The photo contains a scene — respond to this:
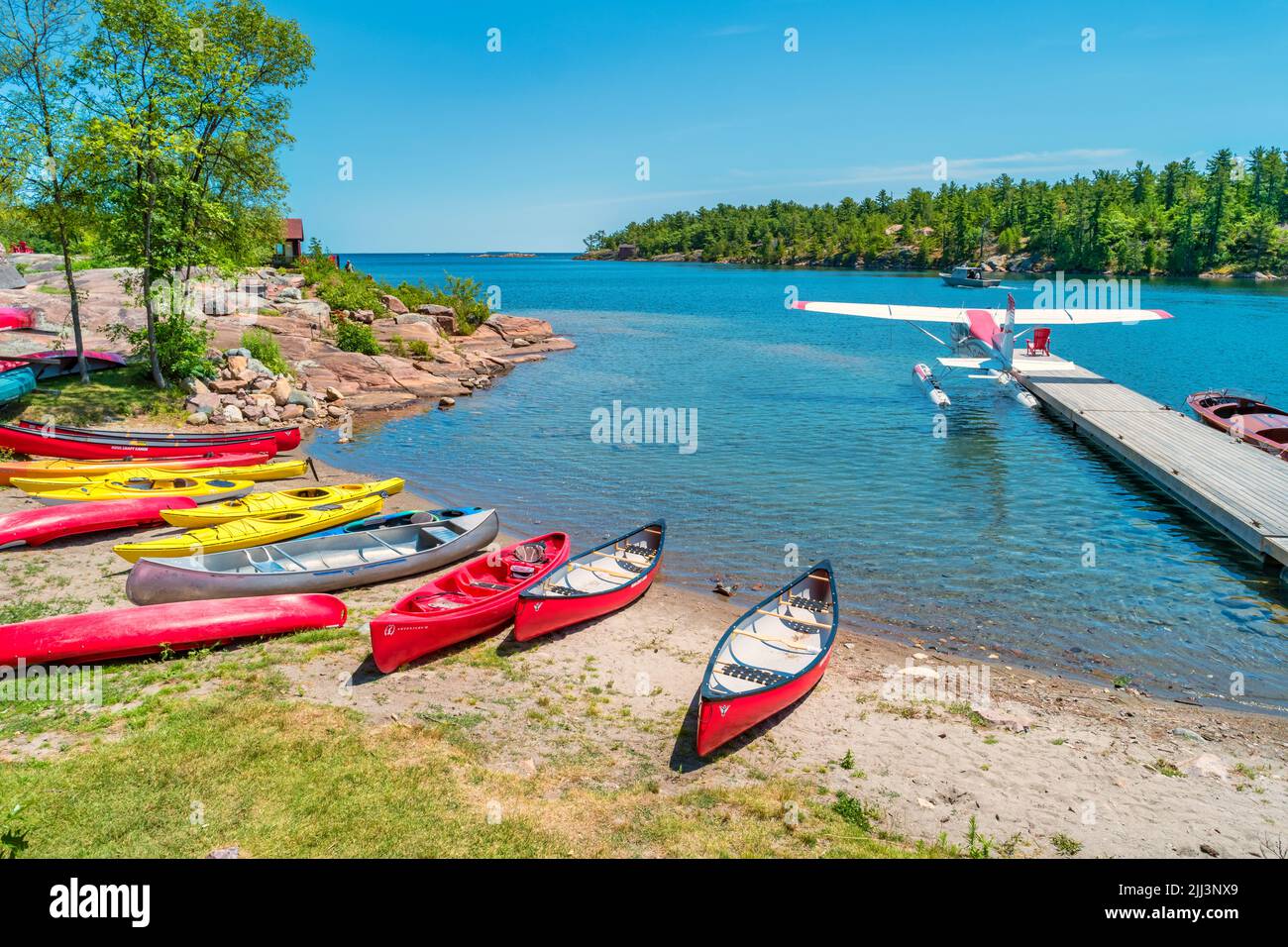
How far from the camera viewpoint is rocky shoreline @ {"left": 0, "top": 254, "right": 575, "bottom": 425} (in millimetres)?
32750

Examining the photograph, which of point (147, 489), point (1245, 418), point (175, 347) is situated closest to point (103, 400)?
point (175, 347)

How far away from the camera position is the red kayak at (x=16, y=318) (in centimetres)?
3428

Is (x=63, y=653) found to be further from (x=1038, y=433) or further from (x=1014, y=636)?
(x=1038, y=433)

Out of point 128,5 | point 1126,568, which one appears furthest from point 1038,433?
point 128,5

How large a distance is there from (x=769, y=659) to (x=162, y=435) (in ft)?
70.4

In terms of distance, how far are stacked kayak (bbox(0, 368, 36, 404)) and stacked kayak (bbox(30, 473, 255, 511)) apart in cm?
692

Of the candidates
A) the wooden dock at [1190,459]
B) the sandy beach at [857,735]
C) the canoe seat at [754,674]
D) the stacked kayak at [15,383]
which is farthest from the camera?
the stacked kayak at [15,383]

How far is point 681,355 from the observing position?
194 ft

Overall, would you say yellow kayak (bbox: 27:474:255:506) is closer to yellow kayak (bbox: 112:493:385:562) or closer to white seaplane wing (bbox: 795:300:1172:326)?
yellow kayak (bbox: 112:493:385:562)

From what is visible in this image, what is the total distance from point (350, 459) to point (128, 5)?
16.7 metres

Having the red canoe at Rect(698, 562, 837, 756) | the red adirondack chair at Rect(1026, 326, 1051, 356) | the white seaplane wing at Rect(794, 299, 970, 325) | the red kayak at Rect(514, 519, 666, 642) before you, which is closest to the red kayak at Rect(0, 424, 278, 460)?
the red kayak at Rect(514, 519, 666, 642)

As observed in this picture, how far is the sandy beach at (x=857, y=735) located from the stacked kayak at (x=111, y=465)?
5.99 m

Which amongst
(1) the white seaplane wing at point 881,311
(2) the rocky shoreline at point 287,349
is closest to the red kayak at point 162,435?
(2) the rocky shoreline at point 287,349

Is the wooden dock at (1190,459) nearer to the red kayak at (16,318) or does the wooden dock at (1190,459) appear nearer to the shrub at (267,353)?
the shrub at (267,353)
